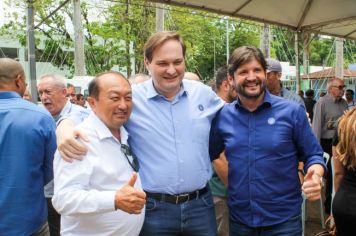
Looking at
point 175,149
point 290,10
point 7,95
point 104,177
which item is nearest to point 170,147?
point 175,149

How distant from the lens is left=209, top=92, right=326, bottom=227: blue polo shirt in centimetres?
253

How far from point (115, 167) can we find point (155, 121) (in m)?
0.47

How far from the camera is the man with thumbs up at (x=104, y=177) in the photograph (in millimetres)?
1988

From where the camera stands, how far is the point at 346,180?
2.81 m

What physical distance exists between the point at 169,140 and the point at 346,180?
1.28 metres

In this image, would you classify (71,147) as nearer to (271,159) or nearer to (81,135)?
(81,135)

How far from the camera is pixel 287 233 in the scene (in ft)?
8.29

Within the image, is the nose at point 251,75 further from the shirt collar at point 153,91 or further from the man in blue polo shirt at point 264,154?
the shirt collar at point 153,91

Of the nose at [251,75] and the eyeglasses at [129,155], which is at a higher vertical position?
the nose at [251,75]

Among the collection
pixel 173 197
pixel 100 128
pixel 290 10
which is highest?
pixel 290 10

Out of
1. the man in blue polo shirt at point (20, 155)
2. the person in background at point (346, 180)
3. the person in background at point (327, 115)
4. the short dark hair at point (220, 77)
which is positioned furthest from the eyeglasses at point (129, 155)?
the person in background at point (327, 115)

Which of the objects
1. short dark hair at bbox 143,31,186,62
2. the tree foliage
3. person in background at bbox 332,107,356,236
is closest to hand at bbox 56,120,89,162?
short dark hair at bbox 143,31,186,62

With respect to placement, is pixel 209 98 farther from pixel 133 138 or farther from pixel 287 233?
pixel 287 233

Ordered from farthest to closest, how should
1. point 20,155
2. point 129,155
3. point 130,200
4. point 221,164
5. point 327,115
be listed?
point 327,115
point 221,164
point 20,155
point 129,155
point 130,200
